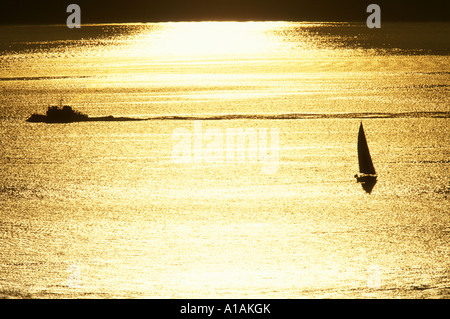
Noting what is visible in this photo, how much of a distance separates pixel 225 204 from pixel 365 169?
9598 millimetres

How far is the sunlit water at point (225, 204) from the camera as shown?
34.6 metres

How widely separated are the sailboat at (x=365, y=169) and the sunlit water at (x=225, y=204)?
2.34ft

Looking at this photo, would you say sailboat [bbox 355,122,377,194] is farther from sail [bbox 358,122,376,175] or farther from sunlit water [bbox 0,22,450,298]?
sunlit water [bbox 0,22,450,298]

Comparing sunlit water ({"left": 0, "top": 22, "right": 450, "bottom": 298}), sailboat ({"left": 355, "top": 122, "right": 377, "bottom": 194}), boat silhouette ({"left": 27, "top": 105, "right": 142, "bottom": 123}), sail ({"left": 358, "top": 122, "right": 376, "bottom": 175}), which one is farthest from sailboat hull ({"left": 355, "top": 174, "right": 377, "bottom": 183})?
boat silhouette ({"left": 27, "top": 105, "right": 142, "bottom": 123})

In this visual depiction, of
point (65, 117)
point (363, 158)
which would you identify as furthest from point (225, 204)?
point (65, 117)

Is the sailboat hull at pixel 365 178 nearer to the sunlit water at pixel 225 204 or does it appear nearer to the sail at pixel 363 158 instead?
the sail at pixel 363 158

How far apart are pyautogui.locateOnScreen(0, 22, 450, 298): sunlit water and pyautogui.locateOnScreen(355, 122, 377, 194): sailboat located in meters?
0.71

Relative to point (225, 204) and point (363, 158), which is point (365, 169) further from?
point (225, 204)

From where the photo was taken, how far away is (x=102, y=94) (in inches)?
3912

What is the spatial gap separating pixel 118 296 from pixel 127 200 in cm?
1589

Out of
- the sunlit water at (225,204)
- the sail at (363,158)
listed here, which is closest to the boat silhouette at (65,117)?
the sunlit water at (225,204)

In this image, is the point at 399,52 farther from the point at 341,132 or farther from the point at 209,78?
the point at 341,132

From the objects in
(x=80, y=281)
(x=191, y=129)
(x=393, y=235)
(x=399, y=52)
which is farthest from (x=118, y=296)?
(x=399, y=52)

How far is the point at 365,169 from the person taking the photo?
50.8 m
